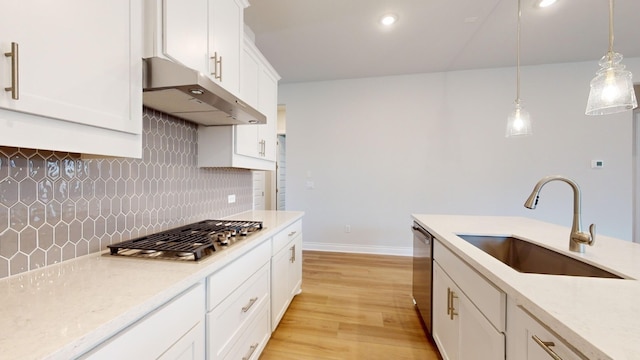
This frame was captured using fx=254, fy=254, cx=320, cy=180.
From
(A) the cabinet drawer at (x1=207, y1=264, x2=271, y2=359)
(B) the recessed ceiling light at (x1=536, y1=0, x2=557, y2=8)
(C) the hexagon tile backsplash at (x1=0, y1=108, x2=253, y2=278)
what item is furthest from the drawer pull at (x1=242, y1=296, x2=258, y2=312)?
(B) the recessed ceiling light at (x1=536, y1=0, x2=557, y2=8)

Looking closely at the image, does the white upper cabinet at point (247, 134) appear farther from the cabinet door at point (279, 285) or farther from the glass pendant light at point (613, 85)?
the glass pendant light at point (613, 85)

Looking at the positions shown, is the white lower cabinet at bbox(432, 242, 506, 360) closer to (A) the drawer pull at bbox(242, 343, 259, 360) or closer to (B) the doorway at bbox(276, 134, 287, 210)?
(A) the drawer pull at bbox(242, 343, 259, 360)

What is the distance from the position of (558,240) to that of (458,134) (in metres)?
2.59

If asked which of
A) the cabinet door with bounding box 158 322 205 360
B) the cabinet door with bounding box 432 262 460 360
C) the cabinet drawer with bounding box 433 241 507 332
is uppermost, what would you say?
the cabinet drawer with bounding box 433 241 507 332

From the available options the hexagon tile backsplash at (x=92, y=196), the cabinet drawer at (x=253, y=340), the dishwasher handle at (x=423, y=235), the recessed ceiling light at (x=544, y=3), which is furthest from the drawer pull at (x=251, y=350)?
the recessed ceiling light at (x=544, y=3)

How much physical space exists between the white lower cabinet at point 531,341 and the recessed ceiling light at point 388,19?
2472 mm

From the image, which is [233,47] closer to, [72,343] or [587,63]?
[72,343]

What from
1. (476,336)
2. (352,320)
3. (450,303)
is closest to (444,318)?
(450,303)

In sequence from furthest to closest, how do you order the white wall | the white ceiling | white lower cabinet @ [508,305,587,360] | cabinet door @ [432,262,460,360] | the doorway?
1. the doorway
2. the white wall
3. the white ceiling
4. cabinet door @ [432,262,460,360]
5. white lower cabinet @ [508,305,587,360]

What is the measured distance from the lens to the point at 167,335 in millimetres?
797

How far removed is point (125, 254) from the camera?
112cm

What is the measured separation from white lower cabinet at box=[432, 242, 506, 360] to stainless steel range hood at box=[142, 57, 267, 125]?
1409mm

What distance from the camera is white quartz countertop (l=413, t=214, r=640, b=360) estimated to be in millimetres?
531

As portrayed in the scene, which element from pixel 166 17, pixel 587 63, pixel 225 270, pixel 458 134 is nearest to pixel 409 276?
pixel 458 134
